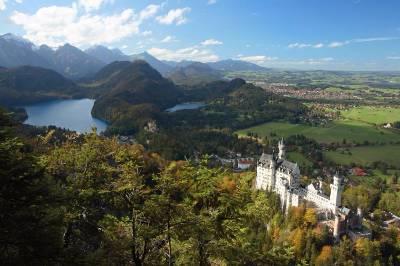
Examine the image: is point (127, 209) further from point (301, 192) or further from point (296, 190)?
point (301, 192)

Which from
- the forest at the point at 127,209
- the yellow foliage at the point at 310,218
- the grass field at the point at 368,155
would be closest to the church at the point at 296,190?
the yellow foliage at the point at 310,218

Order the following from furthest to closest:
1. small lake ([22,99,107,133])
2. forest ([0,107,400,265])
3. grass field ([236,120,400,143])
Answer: small lake ([22,99,107,133]), grass field ([236,120,400,143]), forest ([0,107,400,265])

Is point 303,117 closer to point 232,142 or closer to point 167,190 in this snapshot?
point 232,142

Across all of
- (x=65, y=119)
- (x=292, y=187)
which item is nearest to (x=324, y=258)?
(x=292, y=187)

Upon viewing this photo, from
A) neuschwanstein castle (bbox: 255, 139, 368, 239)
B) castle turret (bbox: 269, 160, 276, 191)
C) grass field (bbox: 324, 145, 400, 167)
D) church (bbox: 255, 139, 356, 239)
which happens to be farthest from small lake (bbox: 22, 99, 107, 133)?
castle turret (bbox: 269, 160, 276, 191)

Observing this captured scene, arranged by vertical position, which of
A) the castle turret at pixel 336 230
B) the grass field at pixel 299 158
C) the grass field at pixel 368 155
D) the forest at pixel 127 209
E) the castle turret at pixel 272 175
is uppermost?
the forest at pixel 127 209

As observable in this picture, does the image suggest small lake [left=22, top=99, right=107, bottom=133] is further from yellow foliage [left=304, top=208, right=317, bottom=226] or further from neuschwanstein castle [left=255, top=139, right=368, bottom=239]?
yellow foliage [left=304, top=208, right=317, bottom=226]

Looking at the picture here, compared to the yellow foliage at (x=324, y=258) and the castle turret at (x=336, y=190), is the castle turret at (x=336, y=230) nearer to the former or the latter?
the yellow foliage at (x=324, y=258)
